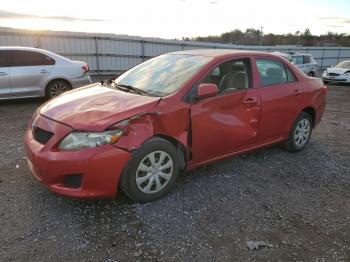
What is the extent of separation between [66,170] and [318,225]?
2.55 meters

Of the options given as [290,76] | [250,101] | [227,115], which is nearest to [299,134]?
[290,76]

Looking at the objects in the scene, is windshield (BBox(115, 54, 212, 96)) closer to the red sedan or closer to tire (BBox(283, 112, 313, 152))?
the red sedan

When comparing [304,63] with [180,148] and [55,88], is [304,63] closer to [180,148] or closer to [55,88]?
[55,88]

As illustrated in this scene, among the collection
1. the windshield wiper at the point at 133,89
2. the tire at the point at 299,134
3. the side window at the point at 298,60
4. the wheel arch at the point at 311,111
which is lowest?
the tire at the point at 299,134

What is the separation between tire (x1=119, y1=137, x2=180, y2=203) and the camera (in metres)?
3.66

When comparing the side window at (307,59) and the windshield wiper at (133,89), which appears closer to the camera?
the windshield wiper at (133,89)

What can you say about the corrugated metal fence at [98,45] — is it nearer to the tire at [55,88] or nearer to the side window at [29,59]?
the side window at [29,59]

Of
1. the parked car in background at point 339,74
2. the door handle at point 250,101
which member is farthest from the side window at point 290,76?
the parked car in background at point 339,74

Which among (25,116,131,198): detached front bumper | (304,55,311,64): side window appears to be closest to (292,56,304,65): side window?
(304,55,311,64): side window

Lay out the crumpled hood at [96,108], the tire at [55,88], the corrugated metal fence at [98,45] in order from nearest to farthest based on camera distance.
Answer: the crumpled hood at [96,108]
the tire at [55,88]
the corrugated metal fence at [98,45]

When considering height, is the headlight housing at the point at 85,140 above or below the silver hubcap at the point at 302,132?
above

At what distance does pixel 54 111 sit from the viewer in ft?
12.9

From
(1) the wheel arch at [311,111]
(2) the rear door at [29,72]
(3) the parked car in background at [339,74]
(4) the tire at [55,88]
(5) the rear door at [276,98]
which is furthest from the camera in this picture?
(3) the parked car in background at [339,74]

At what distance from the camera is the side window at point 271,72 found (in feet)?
16.5
